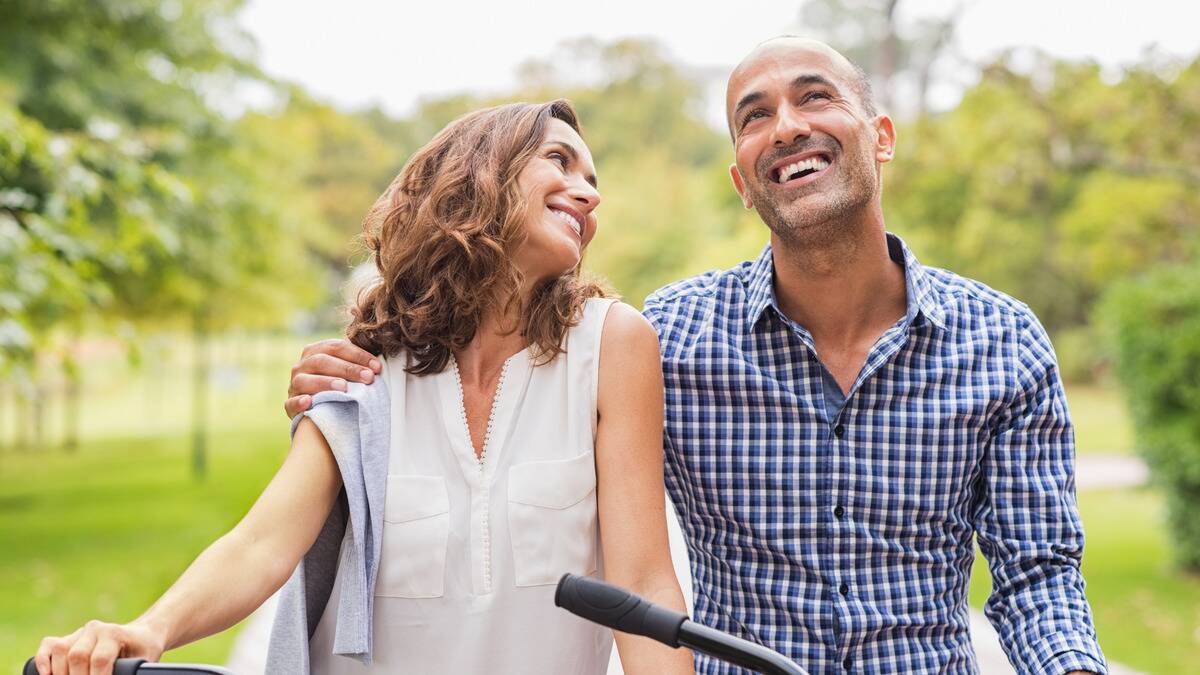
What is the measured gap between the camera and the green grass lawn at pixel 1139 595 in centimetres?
772

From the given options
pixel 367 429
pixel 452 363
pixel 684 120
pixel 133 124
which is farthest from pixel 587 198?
pixel 684 120

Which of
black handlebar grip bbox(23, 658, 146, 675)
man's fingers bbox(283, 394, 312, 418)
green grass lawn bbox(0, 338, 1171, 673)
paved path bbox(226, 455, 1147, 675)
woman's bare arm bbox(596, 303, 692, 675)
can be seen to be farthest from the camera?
green grass lawn bbox(0, 338, 1171, 673)

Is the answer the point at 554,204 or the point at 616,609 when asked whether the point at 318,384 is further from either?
the point at 616,609

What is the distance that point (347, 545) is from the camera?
209 cm

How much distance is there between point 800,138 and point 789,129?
0.04 m

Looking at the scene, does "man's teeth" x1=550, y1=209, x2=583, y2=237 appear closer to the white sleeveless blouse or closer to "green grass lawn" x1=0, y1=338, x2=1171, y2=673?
the white sleeveless blouse

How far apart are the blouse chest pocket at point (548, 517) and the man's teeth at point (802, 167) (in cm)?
90

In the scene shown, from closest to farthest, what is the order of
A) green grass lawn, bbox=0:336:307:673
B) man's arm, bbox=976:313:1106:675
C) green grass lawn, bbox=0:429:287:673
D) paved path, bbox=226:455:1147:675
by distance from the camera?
man's arm, bbox=976:313:1106:675 → paved path, bbox=226:455:1147:675 → green grass lawn, bbox=0:429:287:673 → green grass lawn, bbox=0:336:307:673

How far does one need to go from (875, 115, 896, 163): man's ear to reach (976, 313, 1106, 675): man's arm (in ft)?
1.69

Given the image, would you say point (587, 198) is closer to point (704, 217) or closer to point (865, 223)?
point (865, 223)

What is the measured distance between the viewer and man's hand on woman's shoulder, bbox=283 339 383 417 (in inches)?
85.0

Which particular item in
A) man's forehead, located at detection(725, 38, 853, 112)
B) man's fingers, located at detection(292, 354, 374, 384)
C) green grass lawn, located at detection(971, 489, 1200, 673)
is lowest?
green grass lawn, located at detection(971, 489, 1200, 673)

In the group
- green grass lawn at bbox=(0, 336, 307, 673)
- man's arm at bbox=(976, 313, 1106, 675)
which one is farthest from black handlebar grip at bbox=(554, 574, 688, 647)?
green grass lawn at bbox=(0, 336, 307, 673)

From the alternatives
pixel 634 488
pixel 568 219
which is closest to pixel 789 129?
pixel 568 219
